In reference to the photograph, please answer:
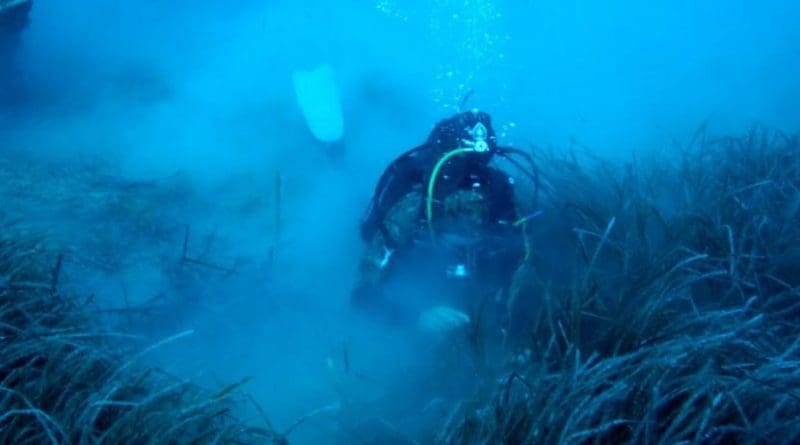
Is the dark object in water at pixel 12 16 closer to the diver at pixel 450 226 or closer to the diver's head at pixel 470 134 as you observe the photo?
the diver at pixel 450 226

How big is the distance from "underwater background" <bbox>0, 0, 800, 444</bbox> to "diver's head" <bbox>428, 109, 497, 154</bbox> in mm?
881

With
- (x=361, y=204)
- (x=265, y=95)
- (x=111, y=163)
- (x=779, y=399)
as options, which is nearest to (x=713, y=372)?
(x=779, y=399)

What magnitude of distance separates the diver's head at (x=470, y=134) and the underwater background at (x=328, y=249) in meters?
0.88

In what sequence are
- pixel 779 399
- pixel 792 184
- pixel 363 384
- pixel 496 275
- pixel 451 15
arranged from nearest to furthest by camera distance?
1. pixel 779 399
2. pixel 363 384
3. pixel 496 275
4. pixel 792 184
5. pixel 451 15

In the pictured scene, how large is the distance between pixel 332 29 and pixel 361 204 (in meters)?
7.77

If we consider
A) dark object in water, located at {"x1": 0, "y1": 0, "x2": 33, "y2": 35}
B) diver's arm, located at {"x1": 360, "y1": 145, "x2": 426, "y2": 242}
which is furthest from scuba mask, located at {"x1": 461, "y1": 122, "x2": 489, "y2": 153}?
dark object in water, located at {"x1": 0, "y1": 0, "x2": 33, "y2": 35}

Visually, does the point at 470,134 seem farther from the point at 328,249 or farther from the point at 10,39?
the point at 10,39

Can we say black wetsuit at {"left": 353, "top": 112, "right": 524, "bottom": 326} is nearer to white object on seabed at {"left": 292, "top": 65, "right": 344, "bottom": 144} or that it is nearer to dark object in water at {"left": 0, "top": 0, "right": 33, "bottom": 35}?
white object on seabed at {"left": 292, "top": 65, "right": 344, "bottom": 144}

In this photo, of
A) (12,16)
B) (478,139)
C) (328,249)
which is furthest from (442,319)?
(12,16)

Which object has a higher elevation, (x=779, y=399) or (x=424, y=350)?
(x=779, y=399)

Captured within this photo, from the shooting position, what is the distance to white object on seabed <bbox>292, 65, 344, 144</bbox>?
20.7 feet

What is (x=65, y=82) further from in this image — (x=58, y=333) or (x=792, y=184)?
(x=792, y=184)

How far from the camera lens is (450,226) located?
362 centimetres

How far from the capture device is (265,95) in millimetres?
8320
